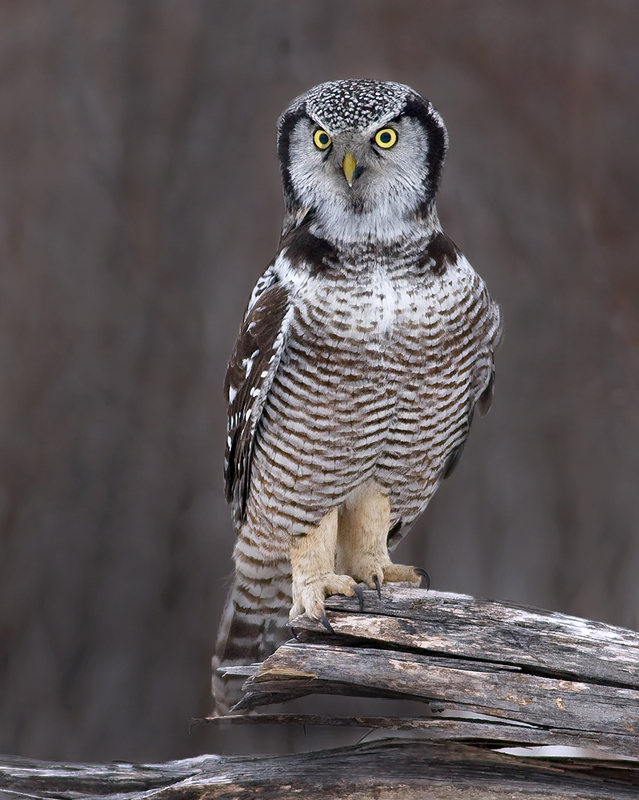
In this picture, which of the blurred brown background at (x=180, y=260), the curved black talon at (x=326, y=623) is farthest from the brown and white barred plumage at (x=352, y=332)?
the blurred brown background at (x=180, y=260)

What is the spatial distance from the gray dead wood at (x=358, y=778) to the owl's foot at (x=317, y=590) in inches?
16.0

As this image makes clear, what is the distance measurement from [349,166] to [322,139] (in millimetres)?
132

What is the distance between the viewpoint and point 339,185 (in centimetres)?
224

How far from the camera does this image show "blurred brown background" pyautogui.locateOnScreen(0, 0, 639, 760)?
3.35m

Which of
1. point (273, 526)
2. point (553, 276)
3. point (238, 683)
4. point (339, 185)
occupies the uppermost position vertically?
point (553, 276)

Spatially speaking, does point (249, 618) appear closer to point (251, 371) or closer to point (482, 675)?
point (251, 371)

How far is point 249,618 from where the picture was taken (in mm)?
2795

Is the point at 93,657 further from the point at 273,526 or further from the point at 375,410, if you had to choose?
the point at 375,410

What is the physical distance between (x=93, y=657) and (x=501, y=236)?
8.37 ft

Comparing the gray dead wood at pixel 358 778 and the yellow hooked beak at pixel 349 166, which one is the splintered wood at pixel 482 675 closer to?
the gray dead wood at pixel 358 778

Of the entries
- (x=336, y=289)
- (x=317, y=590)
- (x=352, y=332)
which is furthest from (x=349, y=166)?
(x=317, y=590)

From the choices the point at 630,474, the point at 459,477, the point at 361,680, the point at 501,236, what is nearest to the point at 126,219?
the point at 501,236

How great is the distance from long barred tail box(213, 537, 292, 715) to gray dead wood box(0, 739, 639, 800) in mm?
660

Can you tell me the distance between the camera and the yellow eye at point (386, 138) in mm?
2170
